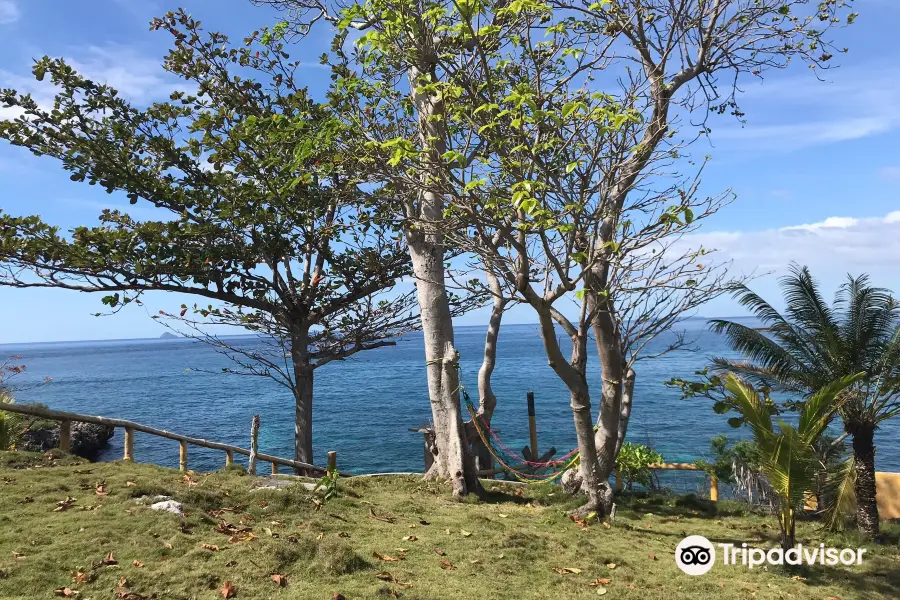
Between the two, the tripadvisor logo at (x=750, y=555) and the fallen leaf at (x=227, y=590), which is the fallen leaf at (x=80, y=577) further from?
the tripadvisor logo at (x=750, y=555)

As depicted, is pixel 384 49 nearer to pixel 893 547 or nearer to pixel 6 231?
pixel 6 231

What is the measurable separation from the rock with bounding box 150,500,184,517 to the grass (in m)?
0.10

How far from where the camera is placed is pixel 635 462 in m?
12.6

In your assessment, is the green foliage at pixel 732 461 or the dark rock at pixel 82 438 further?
the dark rock at pixel 82 438

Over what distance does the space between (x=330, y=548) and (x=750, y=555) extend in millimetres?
5197

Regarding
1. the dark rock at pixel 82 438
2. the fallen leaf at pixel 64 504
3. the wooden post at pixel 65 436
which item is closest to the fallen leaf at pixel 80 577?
the fallen leaf at pixel 64 504

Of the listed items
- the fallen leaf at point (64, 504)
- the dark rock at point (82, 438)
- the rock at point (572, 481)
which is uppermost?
the fallen leaf at point (64, 504)

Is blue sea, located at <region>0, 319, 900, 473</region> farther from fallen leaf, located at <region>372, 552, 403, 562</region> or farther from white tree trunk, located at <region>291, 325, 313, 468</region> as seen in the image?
fallen leaf, located at <region>372, 552, 403, 562</region>

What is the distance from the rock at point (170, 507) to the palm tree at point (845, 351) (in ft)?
32.4

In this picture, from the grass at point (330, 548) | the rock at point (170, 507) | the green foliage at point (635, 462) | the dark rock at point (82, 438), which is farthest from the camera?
the dark rock at point (82, 438)

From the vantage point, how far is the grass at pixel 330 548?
4.97m

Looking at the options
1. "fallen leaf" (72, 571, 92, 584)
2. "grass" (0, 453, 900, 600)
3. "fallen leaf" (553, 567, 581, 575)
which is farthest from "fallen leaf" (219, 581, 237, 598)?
"fallen leaf" (553, 567, 581, 575)

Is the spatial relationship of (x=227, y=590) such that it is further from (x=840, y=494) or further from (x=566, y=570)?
(x=840, y=494)

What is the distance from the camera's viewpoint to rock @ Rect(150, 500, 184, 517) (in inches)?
248
